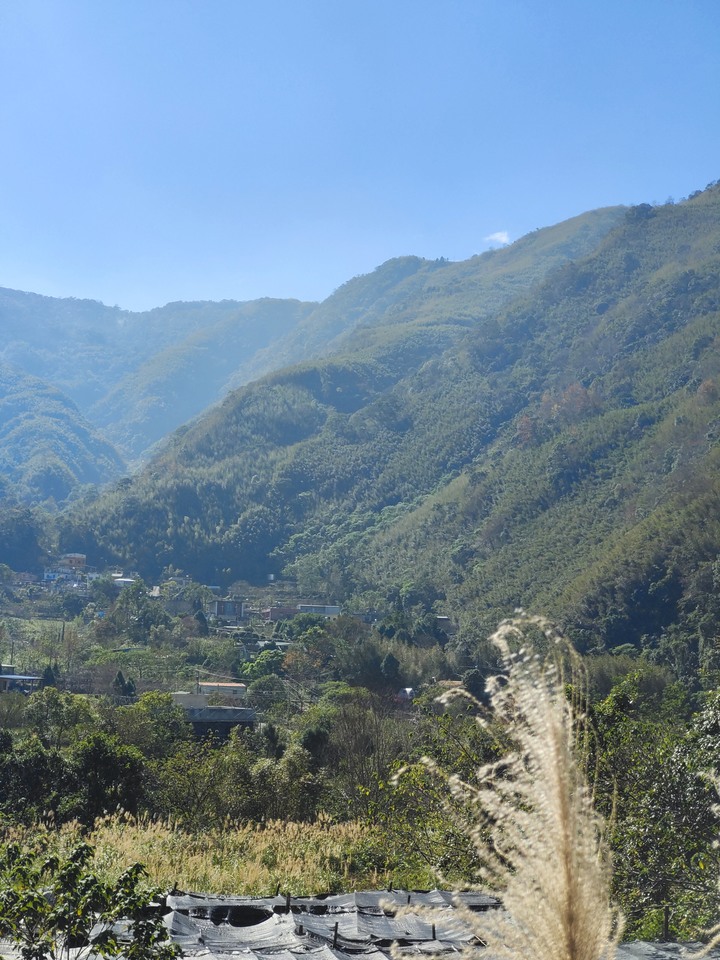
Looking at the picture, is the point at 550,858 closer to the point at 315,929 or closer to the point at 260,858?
the point at 315,929

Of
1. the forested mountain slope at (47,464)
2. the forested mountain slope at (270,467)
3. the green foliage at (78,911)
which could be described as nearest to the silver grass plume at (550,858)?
the green foliage at (78,911)

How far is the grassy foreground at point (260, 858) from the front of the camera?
988 centimetres

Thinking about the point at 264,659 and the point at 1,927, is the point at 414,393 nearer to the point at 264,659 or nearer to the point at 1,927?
the point at 264,659

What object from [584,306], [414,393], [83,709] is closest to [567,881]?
[83,709]

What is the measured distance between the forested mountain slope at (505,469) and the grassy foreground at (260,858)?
35.2 m

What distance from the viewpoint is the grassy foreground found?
988 cm

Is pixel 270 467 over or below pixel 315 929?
over

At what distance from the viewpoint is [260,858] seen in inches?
430

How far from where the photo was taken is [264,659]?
50.2 m

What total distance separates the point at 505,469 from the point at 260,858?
79945 mm

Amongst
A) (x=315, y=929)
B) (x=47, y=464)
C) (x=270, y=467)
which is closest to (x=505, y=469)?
(x=270, y=467)

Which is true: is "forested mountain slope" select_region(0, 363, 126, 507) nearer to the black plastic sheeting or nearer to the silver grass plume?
the black plastic sheeting

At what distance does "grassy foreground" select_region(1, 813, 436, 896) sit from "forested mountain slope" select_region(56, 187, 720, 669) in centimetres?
3525

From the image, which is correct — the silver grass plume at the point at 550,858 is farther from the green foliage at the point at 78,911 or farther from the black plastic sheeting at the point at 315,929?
the black plastic sheeting at the point at 315,929
